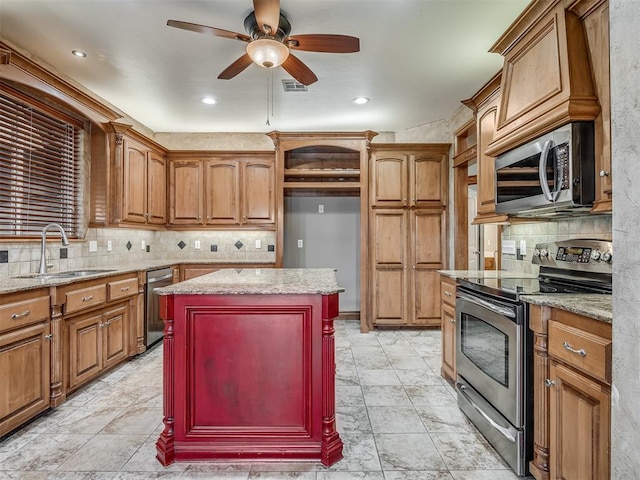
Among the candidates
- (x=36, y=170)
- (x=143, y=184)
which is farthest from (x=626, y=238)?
(x=143, y=184)

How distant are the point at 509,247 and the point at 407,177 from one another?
172 centimetres

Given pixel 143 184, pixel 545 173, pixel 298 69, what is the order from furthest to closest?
1. pixel 143 184
2. pixel 298 69
3. pixel 545 173

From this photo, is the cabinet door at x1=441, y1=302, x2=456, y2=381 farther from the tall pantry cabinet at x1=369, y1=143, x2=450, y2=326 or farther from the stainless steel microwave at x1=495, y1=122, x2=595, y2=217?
the tall pantry cabinet at x1=369, y1=143, x2=450, y2=326

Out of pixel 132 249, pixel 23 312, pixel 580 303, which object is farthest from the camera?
pixel 132 249

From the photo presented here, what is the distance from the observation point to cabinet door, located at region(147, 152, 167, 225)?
4.23 metres

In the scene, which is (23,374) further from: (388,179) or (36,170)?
(388,179)

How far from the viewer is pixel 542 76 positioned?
6.26 feet

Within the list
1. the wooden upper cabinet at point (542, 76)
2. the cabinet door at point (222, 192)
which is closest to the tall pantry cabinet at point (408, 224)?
the cabinet door at point (222, 192)

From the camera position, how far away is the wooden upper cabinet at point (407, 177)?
14.4 feet

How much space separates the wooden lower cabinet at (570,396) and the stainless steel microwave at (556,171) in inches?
23.0

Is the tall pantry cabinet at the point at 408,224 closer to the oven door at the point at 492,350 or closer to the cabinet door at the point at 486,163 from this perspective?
the cabinet door at the point at 486,163

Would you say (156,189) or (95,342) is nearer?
(95,342)

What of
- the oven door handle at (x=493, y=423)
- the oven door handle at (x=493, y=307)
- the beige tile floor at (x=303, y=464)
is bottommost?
the beige tile floor at (x=303, y=464)

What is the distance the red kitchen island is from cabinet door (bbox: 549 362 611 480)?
100 cm
